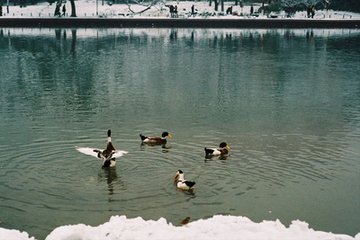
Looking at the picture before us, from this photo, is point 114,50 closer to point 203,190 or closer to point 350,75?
point 350,75

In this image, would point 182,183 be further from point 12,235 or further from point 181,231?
point 12,235

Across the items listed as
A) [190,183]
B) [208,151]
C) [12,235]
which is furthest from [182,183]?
[12,235]

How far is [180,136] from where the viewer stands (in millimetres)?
21500

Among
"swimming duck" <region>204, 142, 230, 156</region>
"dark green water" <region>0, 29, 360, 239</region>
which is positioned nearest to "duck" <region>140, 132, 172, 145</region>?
"dark green water" <region>0, 29, 360, 239</region>

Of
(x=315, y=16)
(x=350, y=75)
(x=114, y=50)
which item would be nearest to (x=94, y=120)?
(x=350, y=75)

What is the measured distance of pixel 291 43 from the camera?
59.1 metres

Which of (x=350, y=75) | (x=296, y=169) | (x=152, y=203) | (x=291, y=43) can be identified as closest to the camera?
(x=152, y=203)

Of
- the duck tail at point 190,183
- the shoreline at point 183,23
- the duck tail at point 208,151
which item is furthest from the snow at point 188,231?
the shoreline at point 183,23

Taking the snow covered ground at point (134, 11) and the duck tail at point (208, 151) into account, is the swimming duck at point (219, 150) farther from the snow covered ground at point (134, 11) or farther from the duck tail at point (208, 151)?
the snow covered ground at point (134, 11)

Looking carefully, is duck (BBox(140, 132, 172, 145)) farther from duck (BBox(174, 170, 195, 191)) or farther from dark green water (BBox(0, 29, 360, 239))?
duck (BBox(174, 170, 195, 191))

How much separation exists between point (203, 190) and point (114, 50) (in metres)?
36.7

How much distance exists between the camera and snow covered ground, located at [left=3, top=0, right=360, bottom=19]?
8738cm

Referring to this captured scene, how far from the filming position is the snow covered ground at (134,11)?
8738 cm

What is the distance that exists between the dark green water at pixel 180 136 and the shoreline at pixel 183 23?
107 feet
